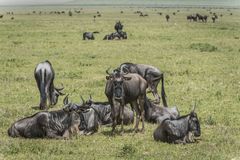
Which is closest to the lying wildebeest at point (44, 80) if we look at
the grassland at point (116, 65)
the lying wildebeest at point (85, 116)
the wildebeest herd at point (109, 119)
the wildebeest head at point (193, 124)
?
the grassland at point (116, 65)

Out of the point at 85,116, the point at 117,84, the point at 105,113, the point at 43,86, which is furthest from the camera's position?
the point at 43,86

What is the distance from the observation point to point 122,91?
14.0 meters

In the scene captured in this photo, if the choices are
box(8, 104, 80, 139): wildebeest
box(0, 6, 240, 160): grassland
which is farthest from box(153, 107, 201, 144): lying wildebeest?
box(8, 104, 80, 139): wildebeest

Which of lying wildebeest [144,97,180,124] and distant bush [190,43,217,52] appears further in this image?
distant bush [190,43,217,52]

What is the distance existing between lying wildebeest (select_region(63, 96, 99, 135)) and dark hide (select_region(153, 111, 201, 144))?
219cm

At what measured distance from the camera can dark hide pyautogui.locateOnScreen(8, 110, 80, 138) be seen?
549 inches

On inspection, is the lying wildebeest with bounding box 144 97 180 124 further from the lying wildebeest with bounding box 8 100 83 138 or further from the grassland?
the lying wildebeest with bounding box 8 100 83 138

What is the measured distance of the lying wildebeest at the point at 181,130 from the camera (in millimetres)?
13461

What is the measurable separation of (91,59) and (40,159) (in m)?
19.1

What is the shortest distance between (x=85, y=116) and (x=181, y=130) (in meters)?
3.07

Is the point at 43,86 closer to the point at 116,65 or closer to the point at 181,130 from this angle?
the point at 181,130

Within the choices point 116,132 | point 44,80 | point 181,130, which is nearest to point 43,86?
point 44,80

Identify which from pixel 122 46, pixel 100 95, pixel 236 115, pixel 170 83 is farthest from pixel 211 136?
pixel 122 46

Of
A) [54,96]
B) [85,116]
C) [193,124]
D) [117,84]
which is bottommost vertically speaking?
[54,96]
